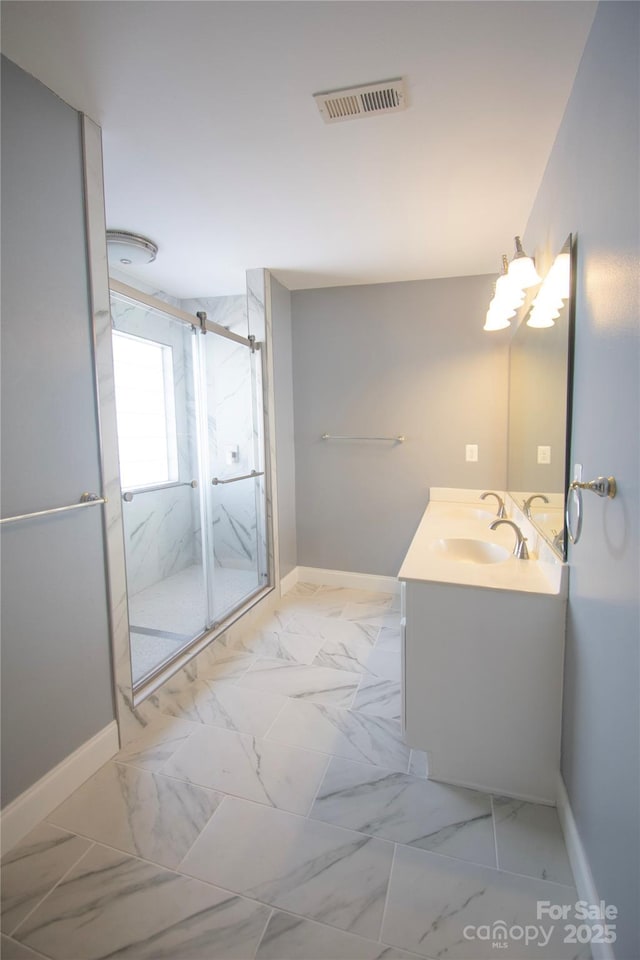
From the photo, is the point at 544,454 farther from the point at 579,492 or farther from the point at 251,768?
the point at 251,768

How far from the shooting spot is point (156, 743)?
1715 mm

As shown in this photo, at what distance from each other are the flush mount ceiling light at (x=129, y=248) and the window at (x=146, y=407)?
21.1 inches

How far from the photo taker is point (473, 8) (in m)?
1.11

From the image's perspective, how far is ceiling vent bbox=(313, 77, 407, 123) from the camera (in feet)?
4.45

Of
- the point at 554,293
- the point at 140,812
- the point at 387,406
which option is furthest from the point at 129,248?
the point at 140,812

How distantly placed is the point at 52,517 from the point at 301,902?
132 cm

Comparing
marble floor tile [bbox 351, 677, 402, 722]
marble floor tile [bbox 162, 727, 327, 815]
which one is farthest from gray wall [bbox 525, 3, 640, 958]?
marble floor tile [bbox 162, 727, 327, 815]

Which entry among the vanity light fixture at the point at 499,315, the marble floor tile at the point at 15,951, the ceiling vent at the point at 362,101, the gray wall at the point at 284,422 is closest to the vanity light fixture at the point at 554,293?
the vanity light fixture at the point at 499,315

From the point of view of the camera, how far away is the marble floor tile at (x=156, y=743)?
5.30 ft

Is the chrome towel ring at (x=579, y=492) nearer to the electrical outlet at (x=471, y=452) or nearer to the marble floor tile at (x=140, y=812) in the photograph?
the marble floor tile at (x=140, y=812)

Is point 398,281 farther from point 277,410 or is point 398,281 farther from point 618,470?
point 618,470

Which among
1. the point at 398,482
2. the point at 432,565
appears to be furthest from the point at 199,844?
the point at 398,482

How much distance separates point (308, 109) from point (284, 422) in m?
1.94

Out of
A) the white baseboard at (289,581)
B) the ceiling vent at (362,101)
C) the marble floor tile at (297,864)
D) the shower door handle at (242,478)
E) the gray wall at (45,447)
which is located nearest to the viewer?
the marble floor tile at (297,864)
